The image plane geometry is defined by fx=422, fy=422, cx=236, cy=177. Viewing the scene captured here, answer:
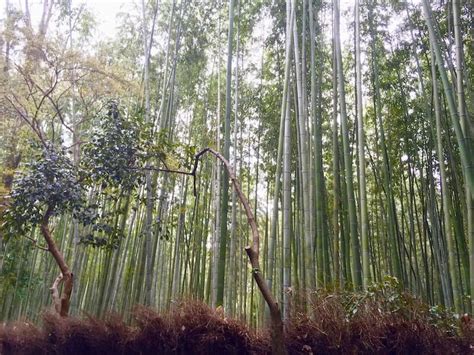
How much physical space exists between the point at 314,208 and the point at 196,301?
2058 mm

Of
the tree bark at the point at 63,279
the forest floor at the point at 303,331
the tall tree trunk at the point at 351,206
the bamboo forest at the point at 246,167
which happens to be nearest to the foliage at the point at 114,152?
the bamboo forest at the point at 246,167

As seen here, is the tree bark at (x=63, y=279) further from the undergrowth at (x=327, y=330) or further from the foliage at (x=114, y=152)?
the undergrowth at (x=327, y=330)

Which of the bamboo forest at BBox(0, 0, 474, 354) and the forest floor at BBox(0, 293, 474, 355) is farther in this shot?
the bamboo forest at BBox(0, 0, 474, 354)

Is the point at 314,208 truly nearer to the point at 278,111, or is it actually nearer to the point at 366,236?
the point at 366,236

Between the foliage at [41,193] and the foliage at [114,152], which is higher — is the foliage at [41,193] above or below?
below

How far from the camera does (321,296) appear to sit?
254 cm

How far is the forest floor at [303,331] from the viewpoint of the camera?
238 cm

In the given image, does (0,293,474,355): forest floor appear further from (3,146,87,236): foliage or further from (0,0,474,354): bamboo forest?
(3,146,87,236): foliage

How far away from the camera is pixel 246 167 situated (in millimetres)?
8344

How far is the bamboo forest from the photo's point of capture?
8.84 ft

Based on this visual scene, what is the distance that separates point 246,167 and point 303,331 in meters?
5.95

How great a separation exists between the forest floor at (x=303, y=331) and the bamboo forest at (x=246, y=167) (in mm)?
10

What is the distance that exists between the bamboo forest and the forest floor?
0.01 m

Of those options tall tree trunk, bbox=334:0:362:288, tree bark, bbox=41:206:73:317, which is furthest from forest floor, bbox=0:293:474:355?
tall tree trunk, bbox=334:0:362:288
